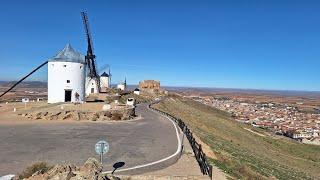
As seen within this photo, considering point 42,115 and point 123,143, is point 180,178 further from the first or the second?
point 42,115

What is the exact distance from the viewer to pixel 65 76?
37.7 m

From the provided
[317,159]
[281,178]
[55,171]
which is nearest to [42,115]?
[281,178]

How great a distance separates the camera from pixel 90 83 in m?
60.8

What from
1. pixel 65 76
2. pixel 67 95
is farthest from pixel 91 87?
pixel 65 76

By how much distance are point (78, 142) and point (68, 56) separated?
20.0 m

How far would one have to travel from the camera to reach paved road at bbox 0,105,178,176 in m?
15.1

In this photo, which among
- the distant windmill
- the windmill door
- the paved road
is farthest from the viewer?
the distant windmill

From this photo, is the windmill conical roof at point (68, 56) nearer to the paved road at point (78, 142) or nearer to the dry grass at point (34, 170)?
the paved road at point (78, 142)

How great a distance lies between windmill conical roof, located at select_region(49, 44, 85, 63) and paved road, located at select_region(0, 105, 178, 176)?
38.2ft

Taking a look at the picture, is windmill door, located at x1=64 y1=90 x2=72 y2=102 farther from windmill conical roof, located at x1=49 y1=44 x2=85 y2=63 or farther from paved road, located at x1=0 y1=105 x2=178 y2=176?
paved road, located at x1=0 y1=105 x2=178 y2=176

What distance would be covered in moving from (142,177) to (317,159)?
34542 mm

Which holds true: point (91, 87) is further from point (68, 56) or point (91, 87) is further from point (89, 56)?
point (68, 56)

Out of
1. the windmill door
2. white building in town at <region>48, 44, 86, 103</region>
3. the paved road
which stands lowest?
the paved road

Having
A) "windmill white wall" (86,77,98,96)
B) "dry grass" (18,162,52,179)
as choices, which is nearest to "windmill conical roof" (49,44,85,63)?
"windmill white wall" (86,77,98,96)
